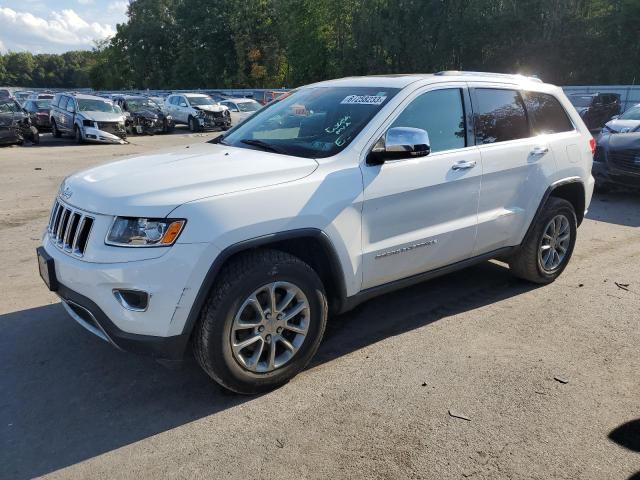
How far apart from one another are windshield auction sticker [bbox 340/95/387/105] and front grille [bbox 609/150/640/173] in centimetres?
677

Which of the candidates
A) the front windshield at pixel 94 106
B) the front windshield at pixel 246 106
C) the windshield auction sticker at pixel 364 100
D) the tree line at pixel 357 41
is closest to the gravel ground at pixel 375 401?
the windshield auction sticker at pixel 364 100

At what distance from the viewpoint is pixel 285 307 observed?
129 inches

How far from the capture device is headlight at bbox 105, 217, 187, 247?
2814 millimetres

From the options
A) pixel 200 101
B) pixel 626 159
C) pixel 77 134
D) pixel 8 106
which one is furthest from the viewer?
pixel 200 101

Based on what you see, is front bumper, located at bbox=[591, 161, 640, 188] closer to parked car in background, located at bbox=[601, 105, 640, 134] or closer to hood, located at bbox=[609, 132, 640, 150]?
hood, located at bbox=[609, 132, 640, 150]

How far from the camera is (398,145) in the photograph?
3.45 m

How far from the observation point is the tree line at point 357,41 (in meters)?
38.8

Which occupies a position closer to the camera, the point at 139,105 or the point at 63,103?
the point at 63,103

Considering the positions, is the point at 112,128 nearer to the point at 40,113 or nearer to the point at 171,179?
the point at 40,113

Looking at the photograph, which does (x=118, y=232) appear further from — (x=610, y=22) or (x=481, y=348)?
(x=610, y=22)

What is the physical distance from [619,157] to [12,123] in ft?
54.1

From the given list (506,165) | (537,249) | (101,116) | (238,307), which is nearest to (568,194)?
(537,249)

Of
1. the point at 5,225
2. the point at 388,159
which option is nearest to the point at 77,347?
the point at 388,159

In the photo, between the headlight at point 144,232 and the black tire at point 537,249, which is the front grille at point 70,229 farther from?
the black tire at point 537,249
